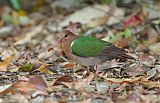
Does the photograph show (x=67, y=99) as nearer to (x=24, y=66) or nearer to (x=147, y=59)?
(x=24, y=66)

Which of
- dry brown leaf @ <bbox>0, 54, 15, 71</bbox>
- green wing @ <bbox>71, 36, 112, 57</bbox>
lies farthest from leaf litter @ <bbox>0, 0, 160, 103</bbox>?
green wing @ <bbox>71, 36, 112, 57</bbox>

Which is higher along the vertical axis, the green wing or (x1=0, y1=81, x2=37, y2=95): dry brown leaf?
the green wing

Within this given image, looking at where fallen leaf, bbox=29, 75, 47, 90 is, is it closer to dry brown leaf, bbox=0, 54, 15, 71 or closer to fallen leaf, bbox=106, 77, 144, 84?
fallen leaf, bbox=106, 77, 144, 84

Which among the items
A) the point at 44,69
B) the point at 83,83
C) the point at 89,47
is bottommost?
the point at 83,83

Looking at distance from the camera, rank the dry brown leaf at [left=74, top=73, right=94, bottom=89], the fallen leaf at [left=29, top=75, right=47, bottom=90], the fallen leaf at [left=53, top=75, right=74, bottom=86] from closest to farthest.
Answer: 1. the fallen leaf at [left=29, top=75, right=47, bottom=90]
2. the dry brown leaf at [left=74, top=73, right=94, bottom=89]
3. the fallen leaf at [left=53, top=75, right=74, bottom=86]

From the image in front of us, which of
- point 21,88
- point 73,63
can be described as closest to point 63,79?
point 21,88

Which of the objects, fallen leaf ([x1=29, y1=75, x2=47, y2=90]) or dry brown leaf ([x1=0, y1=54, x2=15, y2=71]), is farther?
dry brown leaf ([x1=0, y1=54, x2=15, y2=71])

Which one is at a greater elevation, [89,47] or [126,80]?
[89,47]

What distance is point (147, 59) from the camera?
6.74 metres

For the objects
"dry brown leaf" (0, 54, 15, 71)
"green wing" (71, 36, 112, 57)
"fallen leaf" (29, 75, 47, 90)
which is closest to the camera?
"fallen leaf" (29, 75, 47, 90)

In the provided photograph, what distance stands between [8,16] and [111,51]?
16.7ft

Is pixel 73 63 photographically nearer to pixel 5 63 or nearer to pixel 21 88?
pixel 5 63

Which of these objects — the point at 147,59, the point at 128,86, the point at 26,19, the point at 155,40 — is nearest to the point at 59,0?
the point at 26,19

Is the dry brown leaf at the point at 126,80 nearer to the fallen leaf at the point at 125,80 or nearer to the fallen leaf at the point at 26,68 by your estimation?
the fallen leaf at the point at 125,80
